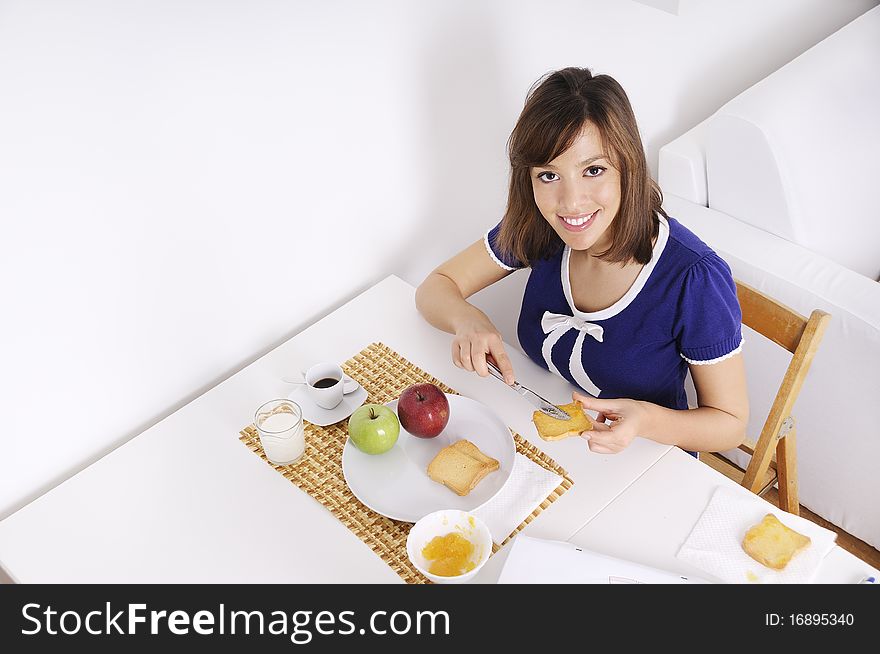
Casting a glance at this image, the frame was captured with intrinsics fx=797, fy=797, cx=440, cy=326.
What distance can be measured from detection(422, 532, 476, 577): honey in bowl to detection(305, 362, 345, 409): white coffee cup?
34 centimetres

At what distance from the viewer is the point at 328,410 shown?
139 centimetres

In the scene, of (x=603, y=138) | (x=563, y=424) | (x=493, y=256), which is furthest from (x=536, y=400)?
(x=603, y=138)

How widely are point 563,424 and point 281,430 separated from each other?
0.45 m

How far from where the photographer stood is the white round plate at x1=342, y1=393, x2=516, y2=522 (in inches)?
48.4

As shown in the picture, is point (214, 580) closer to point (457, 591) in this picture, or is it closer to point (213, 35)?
point (457, 591)

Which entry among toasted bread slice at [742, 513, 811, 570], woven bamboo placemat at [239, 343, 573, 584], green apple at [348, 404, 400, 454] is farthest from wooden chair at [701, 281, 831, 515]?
green apple at [348, 404, 400, 454]

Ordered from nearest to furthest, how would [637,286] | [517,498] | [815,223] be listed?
[517,498], [637,286], [815,223]

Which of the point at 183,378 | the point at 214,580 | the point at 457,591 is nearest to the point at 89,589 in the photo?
the point at 214,580

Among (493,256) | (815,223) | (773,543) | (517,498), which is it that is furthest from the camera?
(815,223)

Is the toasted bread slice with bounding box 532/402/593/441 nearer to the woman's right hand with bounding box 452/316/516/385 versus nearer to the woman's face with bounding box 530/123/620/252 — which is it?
the woman's right hand with bounding box 452/316/516/385

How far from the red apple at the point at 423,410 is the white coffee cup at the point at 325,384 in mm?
132

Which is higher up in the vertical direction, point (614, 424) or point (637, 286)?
point (637, 286)

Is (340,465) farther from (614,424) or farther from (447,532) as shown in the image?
(614,424)

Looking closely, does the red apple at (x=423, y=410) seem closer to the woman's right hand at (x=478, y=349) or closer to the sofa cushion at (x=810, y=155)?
the woman's right hand at (x=478, y=349)
